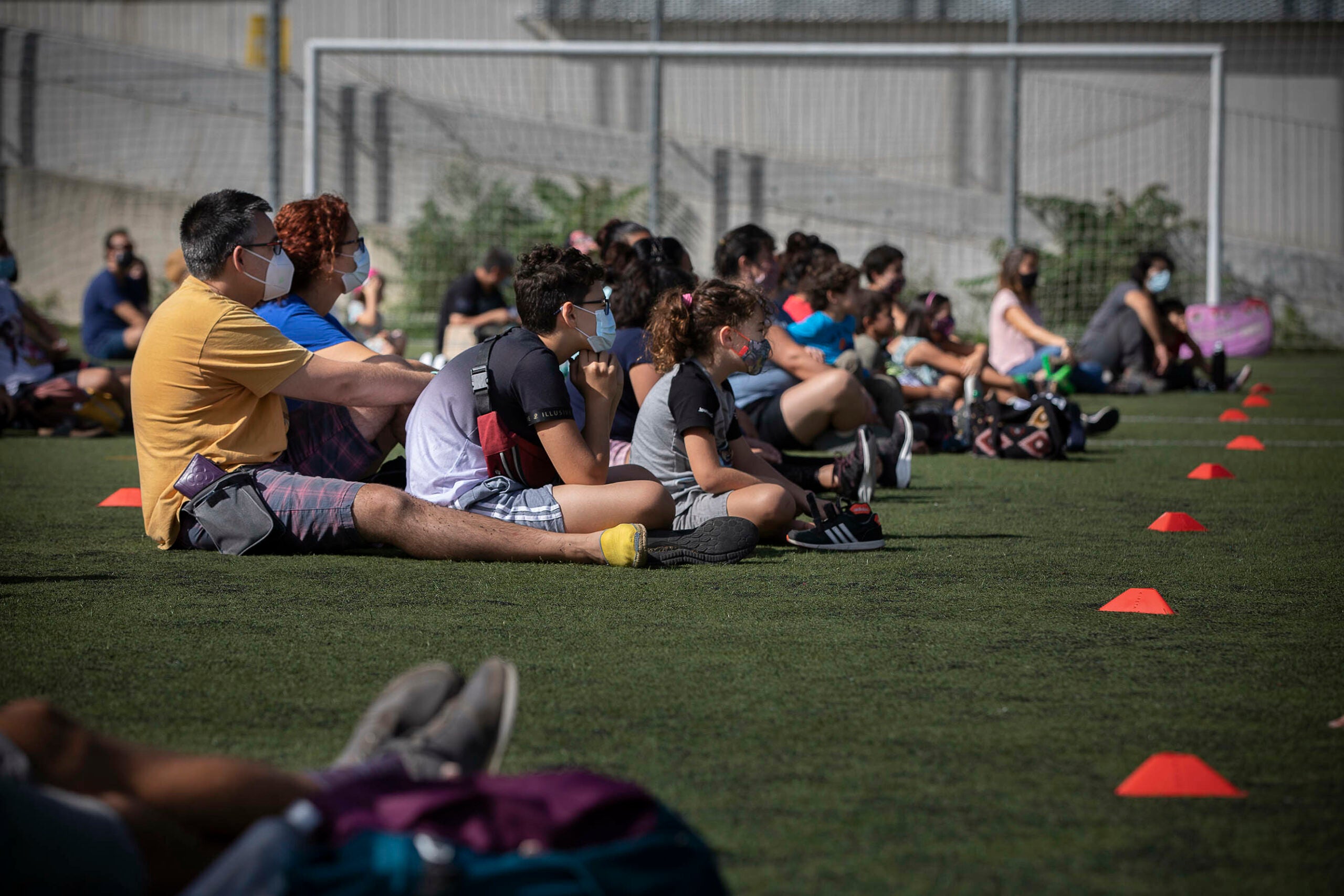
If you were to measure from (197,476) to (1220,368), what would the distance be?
10871 millimetres

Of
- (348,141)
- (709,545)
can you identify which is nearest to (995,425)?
(709,545)

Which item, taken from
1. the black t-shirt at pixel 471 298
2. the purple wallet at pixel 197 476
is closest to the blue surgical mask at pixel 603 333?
the purple wallet at pixel 197 476

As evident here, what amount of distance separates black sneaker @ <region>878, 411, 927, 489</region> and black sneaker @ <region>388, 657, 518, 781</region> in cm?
444

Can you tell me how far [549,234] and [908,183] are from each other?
13.9 feet

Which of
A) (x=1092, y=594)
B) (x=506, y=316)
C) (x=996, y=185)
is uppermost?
(x=996, y=185)

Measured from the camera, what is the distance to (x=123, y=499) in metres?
5.82

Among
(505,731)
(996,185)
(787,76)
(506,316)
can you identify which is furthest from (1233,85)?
(505,731)

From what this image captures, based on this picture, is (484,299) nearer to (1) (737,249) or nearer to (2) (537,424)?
(1) (737,249)

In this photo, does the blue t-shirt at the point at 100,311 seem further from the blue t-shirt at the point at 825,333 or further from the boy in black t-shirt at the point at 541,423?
the boy in black t-shirt at the point at 541,423

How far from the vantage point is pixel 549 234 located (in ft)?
51.0

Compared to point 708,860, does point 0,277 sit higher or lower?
higher

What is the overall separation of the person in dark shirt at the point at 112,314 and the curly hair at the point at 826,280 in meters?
6.18

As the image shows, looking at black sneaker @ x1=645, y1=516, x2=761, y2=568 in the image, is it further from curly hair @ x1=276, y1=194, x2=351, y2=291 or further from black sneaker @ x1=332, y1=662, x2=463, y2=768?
black sneaker @ x1=332, y1=662, x2=463, y2=768

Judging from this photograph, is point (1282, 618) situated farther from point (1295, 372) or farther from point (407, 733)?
point (1295, 372)
